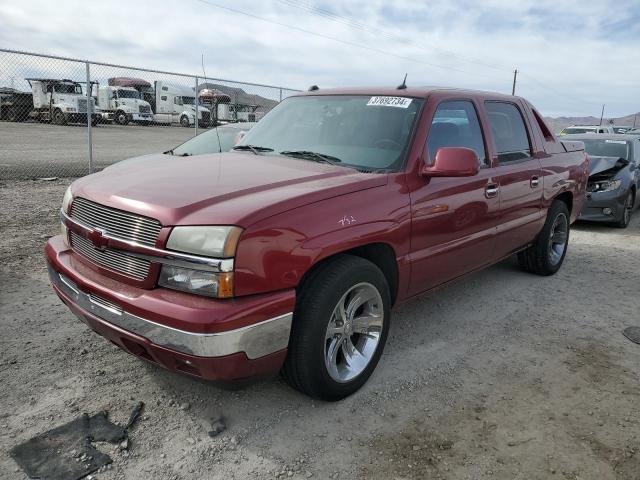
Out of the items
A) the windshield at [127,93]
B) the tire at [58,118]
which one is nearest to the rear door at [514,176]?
the tire at [58,118]

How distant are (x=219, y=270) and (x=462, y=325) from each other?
98.0 inches

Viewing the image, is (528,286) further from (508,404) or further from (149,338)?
(149,338)

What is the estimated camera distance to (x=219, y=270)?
2.32m

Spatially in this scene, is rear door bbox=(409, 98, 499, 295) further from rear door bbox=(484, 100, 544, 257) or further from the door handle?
rear door bbox=(484, 100, 544, 257)

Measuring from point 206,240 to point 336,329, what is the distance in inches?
37.7

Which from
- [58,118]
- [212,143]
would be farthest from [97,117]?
[212,143]

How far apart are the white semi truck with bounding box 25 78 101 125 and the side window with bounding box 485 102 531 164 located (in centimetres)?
2292

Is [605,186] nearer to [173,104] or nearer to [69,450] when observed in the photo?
[69,450]

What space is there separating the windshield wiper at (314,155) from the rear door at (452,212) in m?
0.57

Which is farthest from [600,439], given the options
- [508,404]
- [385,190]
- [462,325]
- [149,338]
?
[149,338]

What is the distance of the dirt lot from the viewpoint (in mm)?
2496

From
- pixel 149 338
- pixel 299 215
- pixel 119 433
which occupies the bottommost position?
pixel 119 433

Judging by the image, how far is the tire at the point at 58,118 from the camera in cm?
2440

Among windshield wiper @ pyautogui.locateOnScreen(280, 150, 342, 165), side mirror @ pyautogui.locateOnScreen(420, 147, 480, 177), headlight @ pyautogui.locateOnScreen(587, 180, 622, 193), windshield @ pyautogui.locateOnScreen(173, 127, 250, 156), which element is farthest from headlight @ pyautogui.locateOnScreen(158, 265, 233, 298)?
headlight @ pyautogui.locateOnScreen(587, 180, 622, 193)
